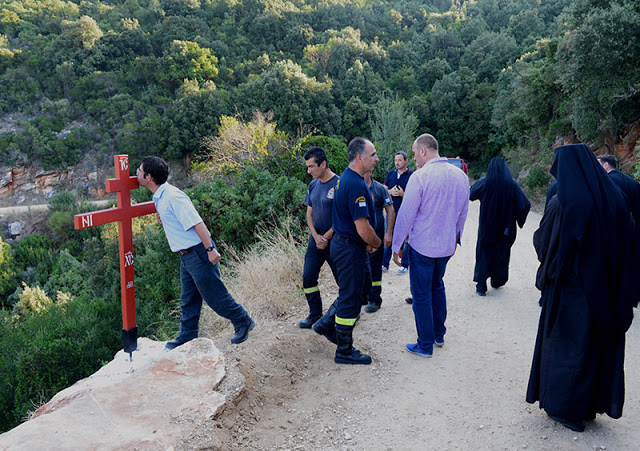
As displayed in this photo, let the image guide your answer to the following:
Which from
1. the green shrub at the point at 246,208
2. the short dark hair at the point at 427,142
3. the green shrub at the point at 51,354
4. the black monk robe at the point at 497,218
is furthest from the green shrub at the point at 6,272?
the short dark hair at the point at 427,142

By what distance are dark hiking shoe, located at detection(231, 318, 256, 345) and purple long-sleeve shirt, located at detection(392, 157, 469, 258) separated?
1.96 meters

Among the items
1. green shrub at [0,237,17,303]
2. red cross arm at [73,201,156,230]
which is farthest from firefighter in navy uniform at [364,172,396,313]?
green shrub at [0,237,17,303]

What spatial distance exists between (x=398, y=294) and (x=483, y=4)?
191 feet

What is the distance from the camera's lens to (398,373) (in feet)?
13.8

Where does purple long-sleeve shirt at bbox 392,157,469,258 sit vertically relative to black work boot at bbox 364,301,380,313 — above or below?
above

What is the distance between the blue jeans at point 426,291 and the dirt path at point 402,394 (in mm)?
288

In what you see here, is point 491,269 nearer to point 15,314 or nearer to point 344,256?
point 344,256

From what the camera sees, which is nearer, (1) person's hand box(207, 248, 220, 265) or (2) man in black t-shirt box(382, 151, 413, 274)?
(1) person's hand box(207, 248, 220, 265)

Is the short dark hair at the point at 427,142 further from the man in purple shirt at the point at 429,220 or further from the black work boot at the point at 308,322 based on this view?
the black work boot at the point at 308,322

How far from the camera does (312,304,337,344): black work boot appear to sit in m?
4.46

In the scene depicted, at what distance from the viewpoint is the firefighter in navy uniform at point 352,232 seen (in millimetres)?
3871

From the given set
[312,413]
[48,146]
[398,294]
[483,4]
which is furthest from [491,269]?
[483,4]

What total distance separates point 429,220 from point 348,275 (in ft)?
3.29

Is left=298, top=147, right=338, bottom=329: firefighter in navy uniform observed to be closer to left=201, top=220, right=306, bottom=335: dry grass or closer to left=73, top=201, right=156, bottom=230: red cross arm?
left=201, top=220, right=306, bottom=335: dry grass
